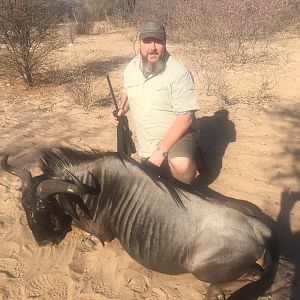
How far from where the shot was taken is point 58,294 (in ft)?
10.4

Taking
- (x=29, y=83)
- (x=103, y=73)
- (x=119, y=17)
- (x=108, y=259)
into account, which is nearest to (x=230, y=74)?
(x=103, y=73)

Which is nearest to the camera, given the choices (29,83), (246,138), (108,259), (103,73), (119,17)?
(108,259)

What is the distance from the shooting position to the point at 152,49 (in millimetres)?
3637

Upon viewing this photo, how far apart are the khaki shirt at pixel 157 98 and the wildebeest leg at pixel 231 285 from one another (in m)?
1.59

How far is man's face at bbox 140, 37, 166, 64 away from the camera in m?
3.61

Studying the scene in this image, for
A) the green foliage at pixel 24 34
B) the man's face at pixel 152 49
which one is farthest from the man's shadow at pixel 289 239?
the green foliage at pixel 24 34

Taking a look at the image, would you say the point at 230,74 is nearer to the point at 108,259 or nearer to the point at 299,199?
the point at 299,199

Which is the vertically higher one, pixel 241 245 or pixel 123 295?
pixel 241 245

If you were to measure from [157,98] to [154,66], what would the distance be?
0.32 m

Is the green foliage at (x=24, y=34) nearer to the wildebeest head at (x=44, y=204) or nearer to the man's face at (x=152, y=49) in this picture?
the man's face at (x=152, y=49)

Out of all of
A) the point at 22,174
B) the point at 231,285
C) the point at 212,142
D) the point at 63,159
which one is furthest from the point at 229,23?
Result: the point at 231,285

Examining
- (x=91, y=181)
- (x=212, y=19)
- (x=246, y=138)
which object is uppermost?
(x=212, y=19)

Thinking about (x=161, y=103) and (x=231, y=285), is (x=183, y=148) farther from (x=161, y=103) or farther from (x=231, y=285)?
(x=231, y=285)

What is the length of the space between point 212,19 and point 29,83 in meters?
5.31
